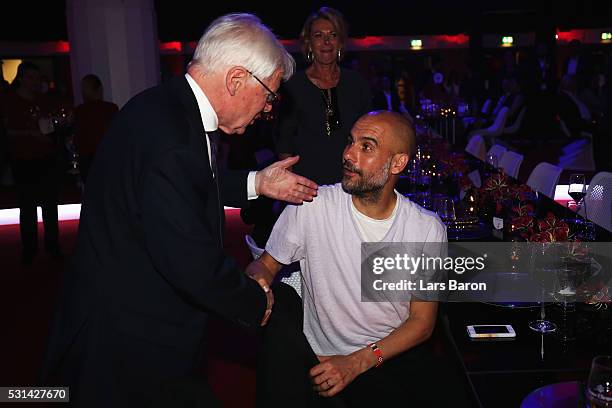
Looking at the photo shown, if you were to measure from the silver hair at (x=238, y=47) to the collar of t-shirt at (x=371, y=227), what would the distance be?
0.82 m

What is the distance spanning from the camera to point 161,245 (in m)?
1.72

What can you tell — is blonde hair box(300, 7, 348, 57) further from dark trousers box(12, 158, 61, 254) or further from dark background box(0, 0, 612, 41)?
dark background box(0, 0, 612, 41)

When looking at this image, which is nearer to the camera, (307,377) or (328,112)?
(307,377)

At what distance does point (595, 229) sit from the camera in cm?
321

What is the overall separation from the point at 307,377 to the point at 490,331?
63 cm

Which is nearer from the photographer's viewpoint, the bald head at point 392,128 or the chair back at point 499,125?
the bald head at point 392,128

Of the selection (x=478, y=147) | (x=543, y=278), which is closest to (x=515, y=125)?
(x=478, y=147)

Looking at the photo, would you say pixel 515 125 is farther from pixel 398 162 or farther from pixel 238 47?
pixel 238 47

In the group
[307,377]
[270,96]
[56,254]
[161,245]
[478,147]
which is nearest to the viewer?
[161,245]

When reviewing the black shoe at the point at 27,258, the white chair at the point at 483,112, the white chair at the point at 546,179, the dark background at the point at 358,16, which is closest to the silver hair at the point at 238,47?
the white chair at the point at 546,179

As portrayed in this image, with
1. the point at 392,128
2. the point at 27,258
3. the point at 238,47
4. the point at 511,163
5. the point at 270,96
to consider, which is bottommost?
the point at 27,258

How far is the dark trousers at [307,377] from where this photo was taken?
70.4 inches

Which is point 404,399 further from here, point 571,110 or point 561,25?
point 561,25

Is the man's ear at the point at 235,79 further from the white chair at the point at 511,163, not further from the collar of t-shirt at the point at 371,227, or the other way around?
the white chair at the point at 511,163
